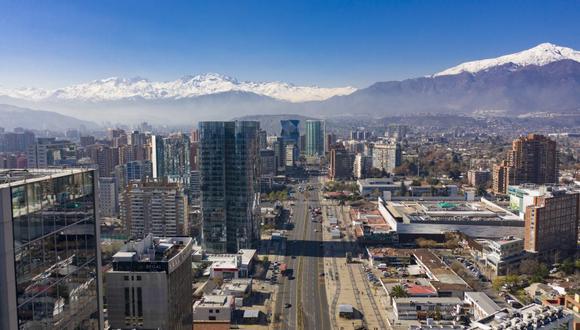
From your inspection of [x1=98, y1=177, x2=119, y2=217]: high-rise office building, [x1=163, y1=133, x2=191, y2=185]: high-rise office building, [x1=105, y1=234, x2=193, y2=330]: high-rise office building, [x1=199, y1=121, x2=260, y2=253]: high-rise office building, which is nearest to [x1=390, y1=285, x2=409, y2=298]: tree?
[x1=199, y1=121, x2=260, y2=253]: high-rise office building

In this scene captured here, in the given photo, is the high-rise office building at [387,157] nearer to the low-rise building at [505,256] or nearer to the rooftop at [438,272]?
the rooftop at [438,272]

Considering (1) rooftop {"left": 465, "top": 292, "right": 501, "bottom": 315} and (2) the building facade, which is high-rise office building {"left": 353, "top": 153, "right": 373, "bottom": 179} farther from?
(1) rooftop {"left": 465, "top": 292, "right": 501, "bottom": 315}

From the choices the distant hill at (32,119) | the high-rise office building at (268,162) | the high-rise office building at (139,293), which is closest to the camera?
the high-rise office building at (139,293)

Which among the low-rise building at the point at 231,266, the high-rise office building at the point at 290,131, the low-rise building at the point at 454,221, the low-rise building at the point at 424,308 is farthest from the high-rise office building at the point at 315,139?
the low-rise building at the point at 424,308

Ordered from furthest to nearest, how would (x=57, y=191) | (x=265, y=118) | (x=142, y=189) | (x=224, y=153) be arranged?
(x=265, y=118), (x=142, y=189), (x=224, y=153), (x=57, y=191)

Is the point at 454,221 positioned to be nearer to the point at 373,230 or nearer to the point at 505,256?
the point at 373,230

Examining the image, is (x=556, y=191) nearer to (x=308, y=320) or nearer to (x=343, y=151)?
(x=308, y=320)

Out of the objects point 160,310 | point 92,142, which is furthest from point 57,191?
point 92,142
